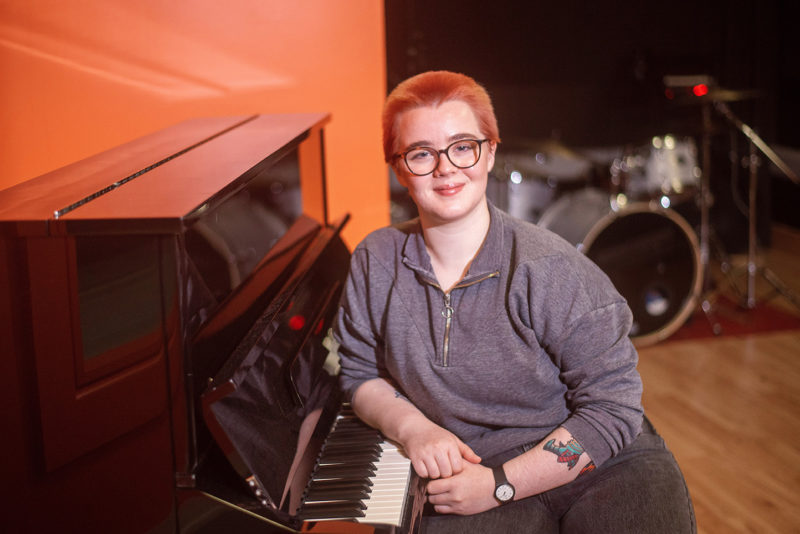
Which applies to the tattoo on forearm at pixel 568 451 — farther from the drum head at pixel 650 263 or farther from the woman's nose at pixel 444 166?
the drum head at pixel 650 263

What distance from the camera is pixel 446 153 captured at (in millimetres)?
1336

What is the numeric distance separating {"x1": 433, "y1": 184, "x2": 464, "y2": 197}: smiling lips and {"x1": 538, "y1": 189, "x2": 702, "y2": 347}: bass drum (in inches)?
92.4

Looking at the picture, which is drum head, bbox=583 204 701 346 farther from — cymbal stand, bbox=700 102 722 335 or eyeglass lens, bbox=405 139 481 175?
eyeglass lens, bbox=405 139 481 175

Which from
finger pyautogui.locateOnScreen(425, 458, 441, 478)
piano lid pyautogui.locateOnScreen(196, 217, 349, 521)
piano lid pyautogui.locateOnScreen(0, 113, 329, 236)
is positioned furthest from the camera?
finger pyautogui.locateOnScreen(425, 458, 441, 478)

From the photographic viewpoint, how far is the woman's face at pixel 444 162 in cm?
133

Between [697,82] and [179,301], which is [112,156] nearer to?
[179,301]

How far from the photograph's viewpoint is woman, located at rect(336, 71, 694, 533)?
4.21ft

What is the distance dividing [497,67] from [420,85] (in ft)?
9.51

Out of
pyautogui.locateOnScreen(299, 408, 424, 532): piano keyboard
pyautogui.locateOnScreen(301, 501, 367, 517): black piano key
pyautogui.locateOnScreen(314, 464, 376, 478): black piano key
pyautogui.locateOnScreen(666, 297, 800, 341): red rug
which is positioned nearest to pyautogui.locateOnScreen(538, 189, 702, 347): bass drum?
pyautogui.locateOnScreen(666, 297, 800, 341): red rug

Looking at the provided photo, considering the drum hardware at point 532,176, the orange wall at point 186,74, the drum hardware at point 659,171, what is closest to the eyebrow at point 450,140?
the orange wall at point 186,74

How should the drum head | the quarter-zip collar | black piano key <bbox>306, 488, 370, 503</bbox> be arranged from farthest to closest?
1. the drum head
2. the quarter-zip collar
3. black piano key <bbox>306, 488, 370, 503</bbox>

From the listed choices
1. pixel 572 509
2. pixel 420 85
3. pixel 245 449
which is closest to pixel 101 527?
pixel 245 449

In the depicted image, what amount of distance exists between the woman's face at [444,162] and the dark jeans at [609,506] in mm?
531

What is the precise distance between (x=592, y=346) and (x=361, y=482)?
1.70ft
